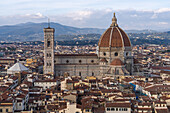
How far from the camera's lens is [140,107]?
40.5 meters

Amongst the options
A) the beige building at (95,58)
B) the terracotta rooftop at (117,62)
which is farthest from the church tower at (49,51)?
the terracotta rooftop at (117,62)

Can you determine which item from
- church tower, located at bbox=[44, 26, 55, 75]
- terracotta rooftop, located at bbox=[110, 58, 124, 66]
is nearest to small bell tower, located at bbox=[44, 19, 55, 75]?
church tower, located at bbox=[44, 26, 55, 75]

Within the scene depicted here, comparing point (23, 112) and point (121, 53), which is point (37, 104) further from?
point (121, 53)

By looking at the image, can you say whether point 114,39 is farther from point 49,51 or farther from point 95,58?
point 49,51

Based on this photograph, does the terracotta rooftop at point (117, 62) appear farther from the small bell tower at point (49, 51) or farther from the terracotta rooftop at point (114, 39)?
the small bell tower at point (49, 51)

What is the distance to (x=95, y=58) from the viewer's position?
73812 mm

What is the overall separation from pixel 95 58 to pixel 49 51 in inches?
362

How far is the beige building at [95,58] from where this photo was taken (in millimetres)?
71188

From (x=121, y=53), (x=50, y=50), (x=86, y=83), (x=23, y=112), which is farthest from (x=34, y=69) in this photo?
(x=23, y=112)

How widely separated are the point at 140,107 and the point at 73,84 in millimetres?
14408

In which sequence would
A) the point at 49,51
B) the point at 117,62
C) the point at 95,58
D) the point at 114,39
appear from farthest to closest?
the point at 95,58 → the point at 114,39 → the point at 49,51 → the point at 117,62

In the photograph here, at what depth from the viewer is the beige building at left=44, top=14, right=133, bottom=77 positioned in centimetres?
7119

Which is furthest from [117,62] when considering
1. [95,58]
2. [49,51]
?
[49,51]

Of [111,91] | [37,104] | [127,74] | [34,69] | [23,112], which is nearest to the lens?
[23,112]
